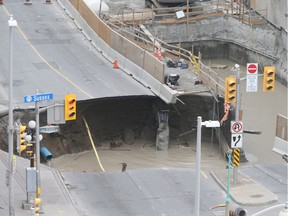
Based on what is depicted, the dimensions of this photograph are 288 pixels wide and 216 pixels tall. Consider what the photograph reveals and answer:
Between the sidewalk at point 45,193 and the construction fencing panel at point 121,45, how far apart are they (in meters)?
10.2

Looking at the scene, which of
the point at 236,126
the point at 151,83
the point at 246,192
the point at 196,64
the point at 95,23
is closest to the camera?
the point at 236,126

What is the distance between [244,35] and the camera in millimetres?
63688

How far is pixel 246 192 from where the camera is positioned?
35.7m

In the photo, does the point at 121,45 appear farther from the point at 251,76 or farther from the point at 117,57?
the point at 251,76

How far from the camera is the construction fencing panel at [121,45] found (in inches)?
1805

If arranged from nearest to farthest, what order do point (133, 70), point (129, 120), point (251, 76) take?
point (251, 76), point (129, 120), point (133, 70)

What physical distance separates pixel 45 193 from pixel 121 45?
17.1 meters

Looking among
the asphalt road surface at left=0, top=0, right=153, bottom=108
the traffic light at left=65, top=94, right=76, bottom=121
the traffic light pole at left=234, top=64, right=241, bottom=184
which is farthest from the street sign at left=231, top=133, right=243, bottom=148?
the asphalt road surface at left=0, top=0, right=153, bottom=108

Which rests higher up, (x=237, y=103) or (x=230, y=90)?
(x=230, y=90)

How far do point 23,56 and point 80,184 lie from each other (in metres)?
15.7

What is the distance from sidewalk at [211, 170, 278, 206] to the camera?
34.6m

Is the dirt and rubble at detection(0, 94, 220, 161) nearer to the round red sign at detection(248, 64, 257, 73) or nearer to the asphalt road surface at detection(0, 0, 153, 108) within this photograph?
the asphalt road surface at detection(0, 0, 153, 108)

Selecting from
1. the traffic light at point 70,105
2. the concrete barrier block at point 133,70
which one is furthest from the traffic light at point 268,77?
the concrete barrier block at point 133,70

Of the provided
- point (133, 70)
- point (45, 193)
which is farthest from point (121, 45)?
point (45, 193)
